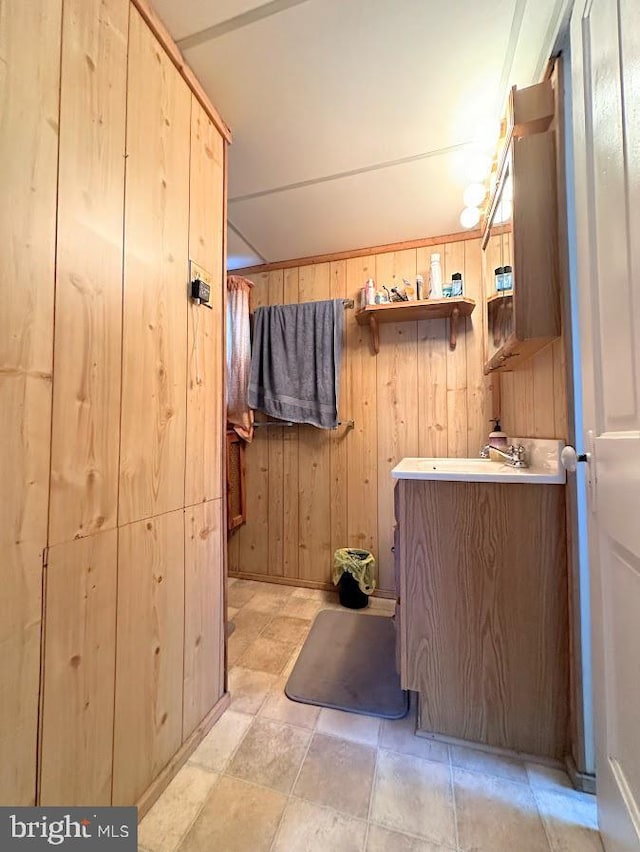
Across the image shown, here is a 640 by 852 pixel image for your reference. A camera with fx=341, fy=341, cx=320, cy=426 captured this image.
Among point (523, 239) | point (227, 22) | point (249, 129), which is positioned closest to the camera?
point (227, 22)

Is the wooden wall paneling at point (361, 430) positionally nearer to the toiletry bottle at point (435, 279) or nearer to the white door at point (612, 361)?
the toiletry bottle at point (435, 279)

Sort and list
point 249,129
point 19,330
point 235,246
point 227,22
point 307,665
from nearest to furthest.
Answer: point 19,330, point 227,22, point 249,129, point 307,665, point 235,246

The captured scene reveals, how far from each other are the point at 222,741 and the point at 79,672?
2.25 feet

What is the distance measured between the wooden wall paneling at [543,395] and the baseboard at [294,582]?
1.46 m

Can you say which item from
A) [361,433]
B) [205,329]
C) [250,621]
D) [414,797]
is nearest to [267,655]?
[250,621]

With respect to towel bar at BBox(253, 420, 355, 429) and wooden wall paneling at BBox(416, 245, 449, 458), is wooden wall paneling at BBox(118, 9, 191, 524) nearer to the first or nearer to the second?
towel bar at BBox(253, 420, 355, 429)

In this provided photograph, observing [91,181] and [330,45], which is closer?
[91,181]

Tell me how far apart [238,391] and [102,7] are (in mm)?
1709

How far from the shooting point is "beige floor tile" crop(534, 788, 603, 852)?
0.88 metres

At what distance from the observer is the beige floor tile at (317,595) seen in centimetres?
223

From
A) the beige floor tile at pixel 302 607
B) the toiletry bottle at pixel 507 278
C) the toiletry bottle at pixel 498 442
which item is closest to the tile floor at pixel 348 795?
the beige floor tile at pixel 302 607

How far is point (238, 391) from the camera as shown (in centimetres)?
236

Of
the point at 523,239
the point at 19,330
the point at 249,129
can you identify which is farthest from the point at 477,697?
the point at 249,129

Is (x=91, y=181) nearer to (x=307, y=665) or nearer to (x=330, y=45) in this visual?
(x=330, y=45)
